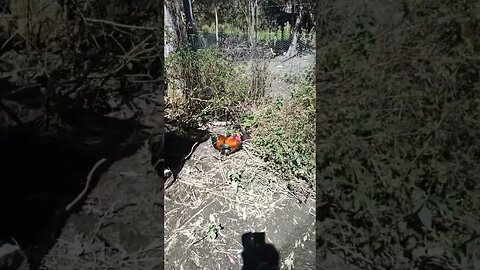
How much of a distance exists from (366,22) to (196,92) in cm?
68

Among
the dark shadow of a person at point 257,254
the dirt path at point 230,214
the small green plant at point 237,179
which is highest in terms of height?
the small green plant at point 237,179

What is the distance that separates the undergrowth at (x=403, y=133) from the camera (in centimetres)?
154

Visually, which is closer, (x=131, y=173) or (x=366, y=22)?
(x=366, y=22)

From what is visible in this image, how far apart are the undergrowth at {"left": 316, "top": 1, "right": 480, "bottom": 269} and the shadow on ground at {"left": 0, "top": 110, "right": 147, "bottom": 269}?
0.80 meters

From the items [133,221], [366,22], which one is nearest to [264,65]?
[366,22]

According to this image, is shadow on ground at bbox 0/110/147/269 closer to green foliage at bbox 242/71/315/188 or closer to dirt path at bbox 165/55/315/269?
dirt path at bbox 165/55/315/269

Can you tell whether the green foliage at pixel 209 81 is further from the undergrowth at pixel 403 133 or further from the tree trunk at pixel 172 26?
the undergrowth at pixel 403 133

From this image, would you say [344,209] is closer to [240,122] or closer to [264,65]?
[240,122]

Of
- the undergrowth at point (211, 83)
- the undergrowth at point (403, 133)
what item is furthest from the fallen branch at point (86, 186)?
the undergrowth at point (403, 133)

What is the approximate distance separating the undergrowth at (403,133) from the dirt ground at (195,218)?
161mm

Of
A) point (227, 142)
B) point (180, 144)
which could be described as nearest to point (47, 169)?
point (180, 144)

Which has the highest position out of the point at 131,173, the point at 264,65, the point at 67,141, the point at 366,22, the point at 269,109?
the point at 366,22

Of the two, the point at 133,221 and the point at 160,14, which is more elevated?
the point at 160,14

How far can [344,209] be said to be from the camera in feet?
5.57
